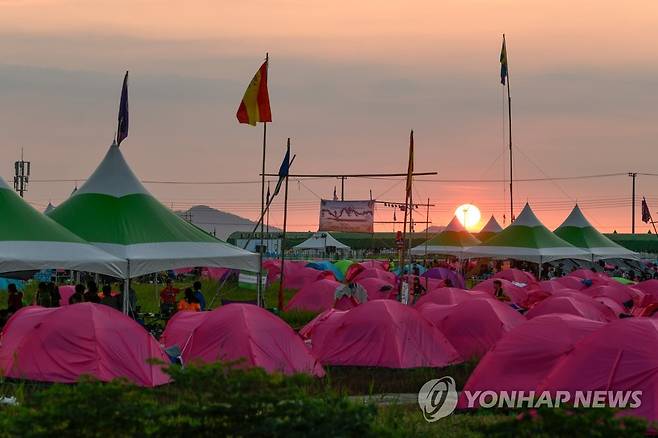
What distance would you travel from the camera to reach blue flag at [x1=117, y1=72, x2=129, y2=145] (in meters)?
23.8

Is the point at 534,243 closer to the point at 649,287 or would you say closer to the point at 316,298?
the point at 649,287

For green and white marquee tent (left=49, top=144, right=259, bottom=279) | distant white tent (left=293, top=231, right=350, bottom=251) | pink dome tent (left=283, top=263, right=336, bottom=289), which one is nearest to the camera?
green and white marquee tent (left=49, top=144, right=259, bottom=279)

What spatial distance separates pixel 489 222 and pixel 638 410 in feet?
159

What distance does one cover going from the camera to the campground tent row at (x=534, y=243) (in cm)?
3766

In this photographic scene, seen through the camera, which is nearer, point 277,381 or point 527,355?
point 277,381

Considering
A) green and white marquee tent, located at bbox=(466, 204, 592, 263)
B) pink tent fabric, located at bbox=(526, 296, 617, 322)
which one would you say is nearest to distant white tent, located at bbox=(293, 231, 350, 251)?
green and white marquee tent, located at bbox=(466, 204, 592, 263)

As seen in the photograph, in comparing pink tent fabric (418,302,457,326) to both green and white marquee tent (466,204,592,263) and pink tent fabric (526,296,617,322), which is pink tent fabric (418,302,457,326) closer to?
pink tent fabric (526,296,617,322)

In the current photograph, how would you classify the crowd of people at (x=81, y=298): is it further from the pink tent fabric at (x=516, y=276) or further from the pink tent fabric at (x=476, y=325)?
the pink tent fabric at (x=516, y=276)

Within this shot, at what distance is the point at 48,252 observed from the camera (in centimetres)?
1742

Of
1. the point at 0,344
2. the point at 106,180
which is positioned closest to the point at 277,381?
the point at 0,344

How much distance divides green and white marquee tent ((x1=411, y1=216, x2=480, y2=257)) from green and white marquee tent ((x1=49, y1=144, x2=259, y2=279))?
983 inches

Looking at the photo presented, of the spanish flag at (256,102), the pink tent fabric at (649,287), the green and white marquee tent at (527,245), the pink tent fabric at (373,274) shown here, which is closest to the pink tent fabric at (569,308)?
the spanish flag at (256,102)

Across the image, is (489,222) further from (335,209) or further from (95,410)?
(95,410)

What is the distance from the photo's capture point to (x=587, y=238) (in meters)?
44.3
